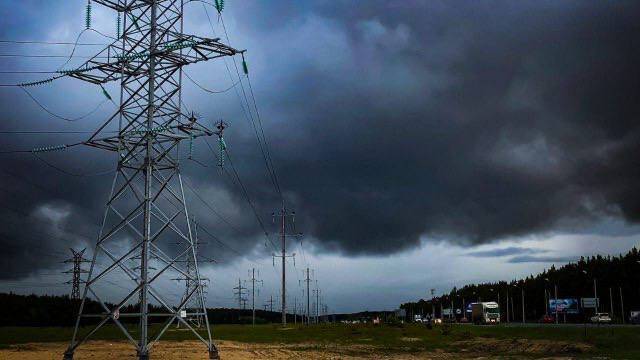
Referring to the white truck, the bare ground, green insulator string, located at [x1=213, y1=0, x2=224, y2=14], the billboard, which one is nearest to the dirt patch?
the bare ground

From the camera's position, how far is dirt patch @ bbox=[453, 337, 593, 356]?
200 feet

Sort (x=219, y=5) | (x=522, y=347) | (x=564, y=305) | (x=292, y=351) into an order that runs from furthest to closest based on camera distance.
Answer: (x=564, y=305) → (x=522, y=347) → (x=292, y=351) → (x=219, y=5)

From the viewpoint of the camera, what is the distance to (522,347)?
65875 mm

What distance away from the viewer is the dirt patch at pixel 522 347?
6097 cm

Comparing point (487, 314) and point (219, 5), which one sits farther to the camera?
point (487, 314)

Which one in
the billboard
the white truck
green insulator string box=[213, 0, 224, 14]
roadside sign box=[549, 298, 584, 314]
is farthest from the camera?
roadside sign box=[549, 298, 584, 314]

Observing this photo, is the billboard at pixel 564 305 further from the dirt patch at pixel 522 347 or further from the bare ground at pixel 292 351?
the bare ground at pixel 292 351

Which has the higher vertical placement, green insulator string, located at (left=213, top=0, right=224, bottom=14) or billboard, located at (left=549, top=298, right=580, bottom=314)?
green insulator string, located at (left=213, top=0, right=224, bottom=14)

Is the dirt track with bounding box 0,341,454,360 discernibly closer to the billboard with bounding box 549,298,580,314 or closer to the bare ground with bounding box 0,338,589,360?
the bare ground with bounding box 0,338,589,360

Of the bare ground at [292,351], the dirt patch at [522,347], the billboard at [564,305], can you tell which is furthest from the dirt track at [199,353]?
the billboard at [564,305]

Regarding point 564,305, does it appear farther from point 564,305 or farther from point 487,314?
point 487,314

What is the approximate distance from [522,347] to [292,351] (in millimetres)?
23884

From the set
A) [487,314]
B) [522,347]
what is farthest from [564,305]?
[522,347]

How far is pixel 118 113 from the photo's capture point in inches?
1415
